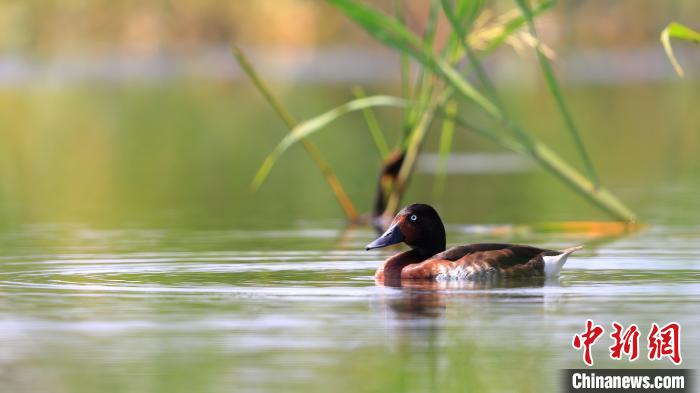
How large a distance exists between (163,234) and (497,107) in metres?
2.99

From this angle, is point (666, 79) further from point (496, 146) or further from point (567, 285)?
point (567, 285)

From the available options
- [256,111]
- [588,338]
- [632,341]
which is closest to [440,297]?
[588,338]

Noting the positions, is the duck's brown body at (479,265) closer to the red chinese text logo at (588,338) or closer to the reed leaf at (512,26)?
the red chinese text logo at (588,338)

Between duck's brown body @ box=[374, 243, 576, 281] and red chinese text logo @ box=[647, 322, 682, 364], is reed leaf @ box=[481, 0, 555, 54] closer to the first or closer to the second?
duck's brown body @ box=[374, 243, 576, 281]

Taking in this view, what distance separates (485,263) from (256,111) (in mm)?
24296

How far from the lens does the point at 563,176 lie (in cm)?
→ 1254

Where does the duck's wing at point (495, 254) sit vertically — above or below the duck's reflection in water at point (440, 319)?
above

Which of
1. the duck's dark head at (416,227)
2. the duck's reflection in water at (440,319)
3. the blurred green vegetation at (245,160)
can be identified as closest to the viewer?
the duck's reflection in water at (440,319)

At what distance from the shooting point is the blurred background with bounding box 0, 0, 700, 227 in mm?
17203

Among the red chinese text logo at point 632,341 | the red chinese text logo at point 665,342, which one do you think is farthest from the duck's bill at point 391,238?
the red chinese text logo at point 665,342

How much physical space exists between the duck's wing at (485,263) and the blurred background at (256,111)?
4.60 metres

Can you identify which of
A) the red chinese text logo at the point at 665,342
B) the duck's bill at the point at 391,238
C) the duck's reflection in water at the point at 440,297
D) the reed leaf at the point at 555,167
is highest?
the reed leaf at the point at 555,167

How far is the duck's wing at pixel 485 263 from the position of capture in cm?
1012

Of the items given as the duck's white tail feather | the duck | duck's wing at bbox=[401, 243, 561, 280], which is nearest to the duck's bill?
the duck
